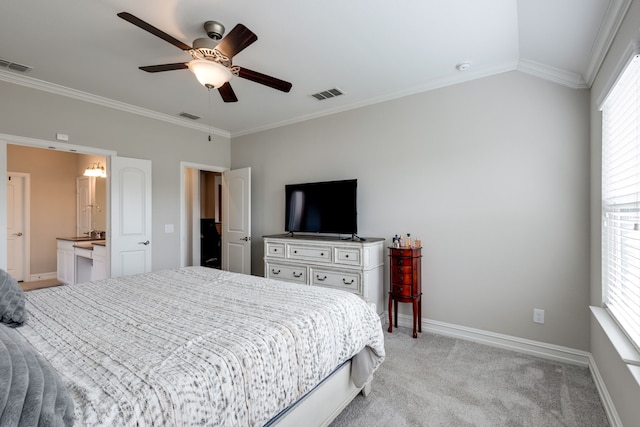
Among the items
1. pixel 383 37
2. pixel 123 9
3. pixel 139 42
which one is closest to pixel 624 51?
pixel 383 37

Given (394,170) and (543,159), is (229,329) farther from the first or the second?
(543,159)

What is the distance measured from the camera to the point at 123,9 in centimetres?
214

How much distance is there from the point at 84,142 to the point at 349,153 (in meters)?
3.29

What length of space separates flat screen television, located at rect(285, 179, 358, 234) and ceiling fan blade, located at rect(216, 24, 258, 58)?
6.59 ft

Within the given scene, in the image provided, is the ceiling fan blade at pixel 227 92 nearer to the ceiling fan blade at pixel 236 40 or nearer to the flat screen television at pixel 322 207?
the ceiling fan blade at pixel 236 40

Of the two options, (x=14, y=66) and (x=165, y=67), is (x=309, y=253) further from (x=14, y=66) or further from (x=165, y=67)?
(x=14, y=66)

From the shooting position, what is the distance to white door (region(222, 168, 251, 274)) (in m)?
4.74

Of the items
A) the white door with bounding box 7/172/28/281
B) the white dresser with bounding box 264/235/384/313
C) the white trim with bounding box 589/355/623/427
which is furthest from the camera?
the white door with bounding box 7/172/28/281

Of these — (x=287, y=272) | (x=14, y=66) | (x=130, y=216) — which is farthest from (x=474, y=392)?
(x=14, y=66)

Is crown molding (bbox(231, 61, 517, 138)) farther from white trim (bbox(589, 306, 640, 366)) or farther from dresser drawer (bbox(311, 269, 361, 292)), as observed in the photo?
white trim (bbox(589, 306, 640, 366))

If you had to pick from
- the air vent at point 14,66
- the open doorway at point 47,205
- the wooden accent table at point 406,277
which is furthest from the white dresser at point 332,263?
the open doorway at point 47,205

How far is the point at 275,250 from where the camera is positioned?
4.02m

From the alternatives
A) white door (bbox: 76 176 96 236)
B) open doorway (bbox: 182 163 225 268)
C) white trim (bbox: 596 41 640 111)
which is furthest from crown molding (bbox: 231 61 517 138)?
white door (bbox: 76 176 96 236)

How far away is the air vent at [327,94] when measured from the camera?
3567 millimetres
